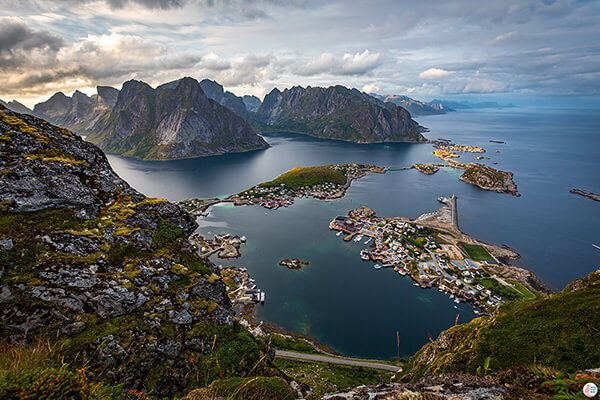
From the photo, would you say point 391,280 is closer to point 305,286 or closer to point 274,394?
point 305,286

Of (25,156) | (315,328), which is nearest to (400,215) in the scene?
(315,328)

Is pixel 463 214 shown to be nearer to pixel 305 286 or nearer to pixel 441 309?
pixel 441 309

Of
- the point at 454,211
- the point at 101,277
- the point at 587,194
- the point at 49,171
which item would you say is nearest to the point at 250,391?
the point at 101,277

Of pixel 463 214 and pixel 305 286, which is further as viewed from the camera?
pixel 463 214

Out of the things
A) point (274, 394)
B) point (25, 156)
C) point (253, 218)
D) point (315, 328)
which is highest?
point (25, 156)

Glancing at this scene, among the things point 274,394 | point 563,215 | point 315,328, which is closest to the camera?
point 274,394

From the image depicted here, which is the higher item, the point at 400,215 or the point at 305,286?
the point at 400,215

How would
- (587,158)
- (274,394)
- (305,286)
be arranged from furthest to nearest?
(587,158), (305,286), (274,394)
